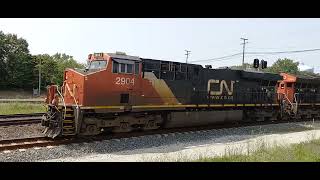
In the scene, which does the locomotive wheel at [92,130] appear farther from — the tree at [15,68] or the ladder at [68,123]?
the tree at [15,68]

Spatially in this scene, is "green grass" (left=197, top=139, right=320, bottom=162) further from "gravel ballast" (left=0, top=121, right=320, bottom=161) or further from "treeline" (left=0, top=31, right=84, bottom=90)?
"treeline" (left=0, top=31, right=84, bottom=90)

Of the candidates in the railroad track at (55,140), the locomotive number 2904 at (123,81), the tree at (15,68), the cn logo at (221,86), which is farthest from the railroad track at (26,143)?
the tree at (15,68)

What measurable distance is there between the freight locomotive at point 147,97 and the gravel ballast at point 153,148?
100 cm

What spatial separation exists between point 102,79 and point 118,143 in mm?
2684

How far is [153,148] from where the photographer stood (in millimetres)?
13977

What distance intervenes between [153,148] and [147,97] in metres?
3.21

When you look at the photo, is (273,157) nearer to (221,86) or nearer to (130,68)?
(130,68)

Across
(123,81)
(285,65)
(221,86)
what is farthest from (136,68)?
(285,65)

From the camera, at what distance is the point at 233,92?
72.1 feet
